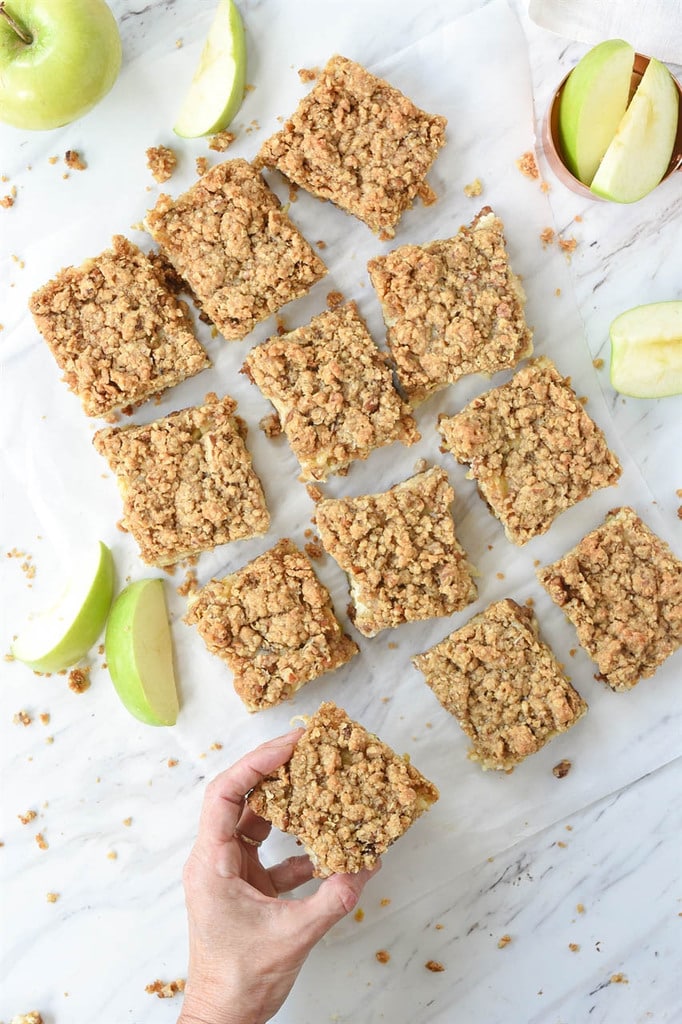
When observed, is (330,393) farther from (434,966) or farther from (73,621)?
(434,966)

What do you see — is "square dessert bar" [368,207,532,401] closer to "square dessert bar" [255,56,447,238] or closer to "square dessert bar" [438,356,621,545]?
"square dessert bar" [438,356,621,545]

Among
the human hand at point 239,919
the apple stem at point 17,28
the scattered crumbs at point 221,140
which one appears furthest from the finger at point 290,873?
the apple stem at point 17,28

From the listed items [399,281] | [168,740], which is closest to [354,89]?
[399,281]

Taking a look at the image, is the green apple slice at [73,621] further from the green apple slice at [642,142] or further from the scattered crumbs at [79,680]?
the green apple slice at [642,142]

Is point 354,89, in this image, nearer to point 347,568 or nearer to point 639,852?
point 347,568

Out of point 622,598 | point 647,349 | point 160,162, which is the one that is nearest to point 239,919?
point 622,598
